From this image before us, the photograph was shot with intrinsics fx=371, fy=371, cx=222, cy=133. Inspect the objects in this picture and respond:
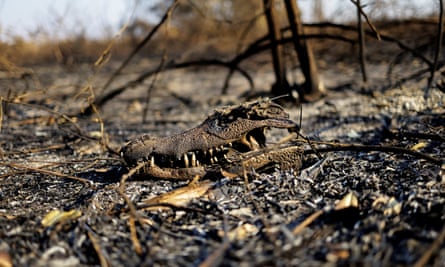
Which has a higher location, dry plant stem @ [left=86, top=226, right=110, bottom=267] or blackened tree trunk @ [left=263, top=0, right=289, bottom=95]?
blackened tree trunk @ [left=263, top=0, right=289, bottom=95]

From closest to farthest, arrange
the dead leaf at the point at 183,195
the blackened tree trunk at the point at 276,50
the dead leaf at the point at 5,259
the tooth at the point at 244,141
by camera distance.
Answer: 1. the dead leaf at the point at 5,259
2. the dead leaf at the point at 183,195
3. the tooth at the point at 244,141
4. the blackened tree trunk at the point at 276,50

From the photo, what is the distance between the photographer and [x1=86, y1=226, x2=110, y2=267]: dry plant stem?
40.9 inches

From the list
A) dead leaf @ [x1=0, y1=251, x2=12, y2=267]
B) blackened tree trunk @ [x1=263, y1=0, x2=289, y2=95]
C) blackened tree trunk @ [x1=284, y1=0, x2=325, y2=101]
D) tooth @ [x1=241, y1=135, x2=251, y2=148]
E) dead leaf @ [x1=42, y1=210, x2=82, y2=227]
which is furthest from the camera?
blackened tree trunk @ [x1=263, y1=0, x2=289, y2=95]

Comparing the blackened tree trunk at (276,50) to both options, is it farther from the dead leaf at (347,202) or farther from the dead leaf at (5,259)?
the dead leaf at (5,259)

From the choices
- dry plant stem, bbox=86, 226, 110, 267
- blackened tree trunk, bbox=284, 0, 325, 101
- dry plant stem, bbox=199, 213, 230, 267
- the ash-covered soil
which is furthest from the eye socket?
blackened tree trunk, bbox=284, 0, 325, 101

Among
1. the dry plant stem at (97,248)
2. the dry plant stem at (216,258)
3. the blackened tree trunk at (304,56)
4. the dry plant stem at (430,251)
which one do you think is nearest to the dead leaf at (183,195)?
the dry plant stem at (97,248)

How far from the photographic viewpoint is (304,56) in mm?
3148

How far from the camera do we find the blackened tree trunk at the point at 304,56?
121 inches

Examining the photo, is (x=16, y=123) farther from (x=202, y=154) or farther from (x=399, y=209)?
(x=399, y=209)

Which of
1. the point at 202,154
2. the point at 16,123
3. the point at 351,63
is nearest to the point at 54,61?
the point at 16,123

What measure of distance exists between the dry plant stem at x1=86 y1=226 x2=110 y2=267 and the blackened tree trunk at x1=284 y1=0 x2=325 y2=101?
239cm

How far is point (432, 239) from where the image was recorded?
1019mm

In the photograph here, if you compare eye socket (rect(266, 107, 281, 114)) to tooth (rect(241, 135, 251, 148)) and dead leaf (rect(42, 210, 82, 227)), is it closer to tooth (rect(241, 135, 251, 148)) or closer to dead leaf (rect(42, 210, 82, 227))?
tooth (rect(241, 135, 251, 148))

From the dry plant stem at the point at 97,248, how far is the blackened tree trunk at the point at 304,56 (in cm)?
239
